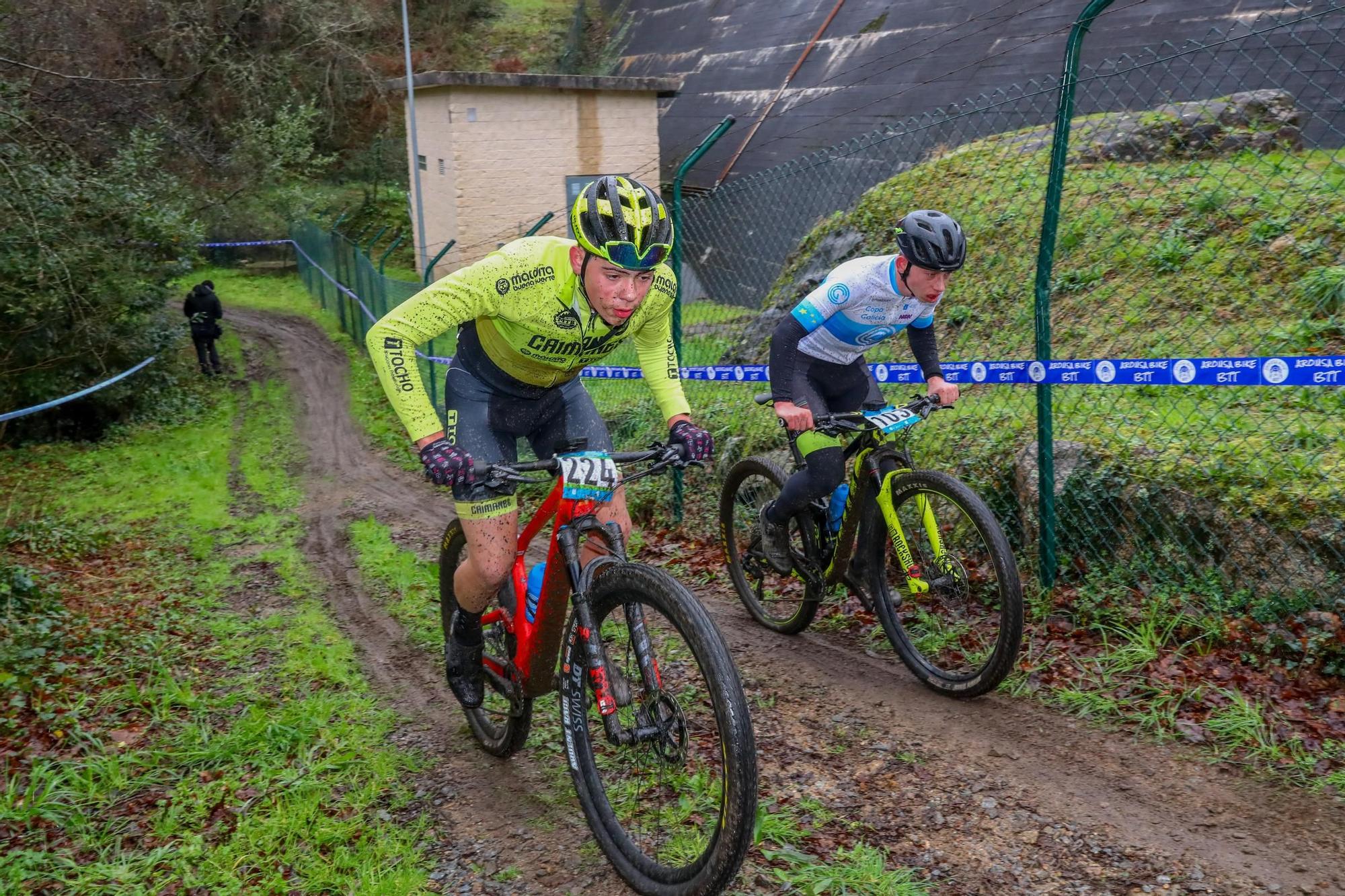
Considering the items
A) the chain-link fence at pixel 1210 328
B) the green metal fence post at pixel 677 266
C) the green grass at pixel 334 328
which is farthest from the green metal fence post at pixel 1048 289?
the green grass at pixel 334 328

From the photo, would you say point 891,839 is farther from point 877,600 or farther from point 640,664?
point 877,600

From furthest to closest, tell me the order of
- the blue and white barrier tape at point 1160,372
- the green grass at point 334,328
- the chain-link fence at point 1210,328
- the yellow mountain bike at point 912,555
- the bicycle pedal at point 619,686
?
the green grass at point 334,328 < the chain-link fence at point 1210,328 < the yellow mountain bike at point 912,555 < the blue and white barrier tape at point 1160,372 < the bicycle pedal at point 619,686

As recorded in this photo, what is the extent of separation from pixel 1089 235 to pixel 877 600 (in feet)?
13.3

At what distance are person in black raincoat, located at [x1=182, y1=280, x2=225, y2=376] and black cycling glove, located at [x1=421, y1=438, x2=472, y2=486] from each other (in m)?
17.1

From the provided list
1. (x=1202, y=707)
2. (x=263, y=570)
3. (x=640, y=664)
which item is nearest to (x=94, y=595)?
(x=263, y=570)

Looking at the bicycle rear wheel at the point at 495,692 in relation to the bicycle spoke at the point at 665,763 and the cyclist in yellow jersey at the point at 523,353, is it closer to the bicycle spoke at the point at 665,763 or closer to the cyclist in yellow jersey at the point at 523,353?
the cyclist in yellow jersey at the point at 523,353

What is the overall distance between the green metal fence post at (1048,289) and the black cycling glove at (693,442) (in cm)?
236

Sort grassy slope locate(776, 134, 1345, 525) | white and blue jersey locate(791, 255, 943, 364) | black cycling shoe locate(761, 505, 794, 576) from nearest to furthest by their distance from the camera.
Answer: white and blue jersey locate(791, 255, 943, 364) < grassy slope locate(776, 134, 1345, 525) < black cycling shoe locate(761, 505, 794, 576)

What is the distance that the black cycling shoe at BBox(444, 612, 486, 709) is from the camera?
4.28 meters

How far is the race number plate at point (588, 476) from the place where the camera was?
10.8 ft

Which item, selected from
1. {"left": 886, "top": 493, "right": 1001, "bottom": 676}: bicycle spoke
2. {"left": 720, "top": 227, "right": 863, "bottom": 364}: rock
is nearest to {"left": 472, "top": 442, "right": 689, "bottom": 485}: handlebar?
{"left": 886, "top": 493, "right": 1001, "bottom": 676}: bicycle spoke

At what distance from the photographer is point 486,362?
13.4 ft

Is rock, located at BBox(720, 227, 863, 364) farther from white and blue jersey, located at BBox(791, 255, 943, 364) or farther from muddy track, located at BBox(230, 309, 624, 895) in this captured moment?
white and blue jersey, located at BBox(791, 255, 943, 364)

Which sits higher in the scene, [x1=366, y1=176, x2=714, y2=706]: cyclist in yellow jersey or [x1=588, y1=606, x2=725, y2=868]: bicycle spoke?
[x1=366, y1=176, x2=714, y2=706]: cyclist in yellow jersey
